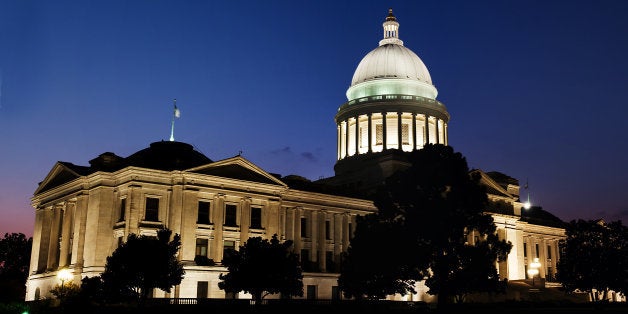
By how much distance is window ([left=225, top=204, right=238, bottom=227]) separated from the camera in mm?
70000

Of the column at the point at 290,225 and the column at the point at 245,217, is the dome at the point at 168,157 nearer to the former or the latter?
the column at the point at 245,217

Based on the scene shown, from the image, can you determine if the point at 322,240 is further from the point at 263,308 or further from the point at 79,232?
the point at 263,308

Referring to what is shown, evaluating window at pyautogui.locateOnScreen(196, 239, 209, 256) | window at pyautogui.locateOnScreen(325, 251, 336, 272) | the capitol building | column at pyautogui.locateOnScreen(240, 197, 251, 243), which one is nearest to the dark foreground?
the capitol building

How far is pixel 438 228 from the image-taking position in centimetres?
5416

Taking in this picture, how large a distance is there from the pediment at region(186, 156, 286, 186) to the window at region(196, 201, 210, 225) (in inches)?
118

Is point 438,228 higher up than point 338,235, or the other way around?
point 338,235

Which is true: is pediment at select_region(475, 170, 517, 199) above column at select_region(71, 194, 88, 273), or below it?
above

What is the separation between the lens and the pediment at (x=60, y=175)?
7206cm

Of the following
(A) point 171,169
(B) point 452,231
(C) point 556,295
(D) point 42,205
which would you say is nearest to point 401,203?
(B) point 452,231

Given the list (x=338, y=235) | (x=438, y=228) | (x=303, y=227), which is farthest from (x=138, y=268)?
(x=338, y=235)

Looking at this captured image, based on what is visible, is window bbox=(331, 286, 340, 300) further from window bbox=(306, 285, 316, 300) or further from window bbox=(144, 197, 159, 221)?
window bbox=(144, 197, 159, 221)

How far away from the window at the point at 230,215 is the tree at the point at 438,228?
1741 centimetres

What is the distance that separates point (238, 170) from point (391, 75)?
4168 centimetres

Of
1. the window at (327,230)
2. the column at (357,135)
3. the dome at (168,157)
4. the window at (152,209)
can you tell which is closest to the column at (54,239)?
the dome at (168,157)
